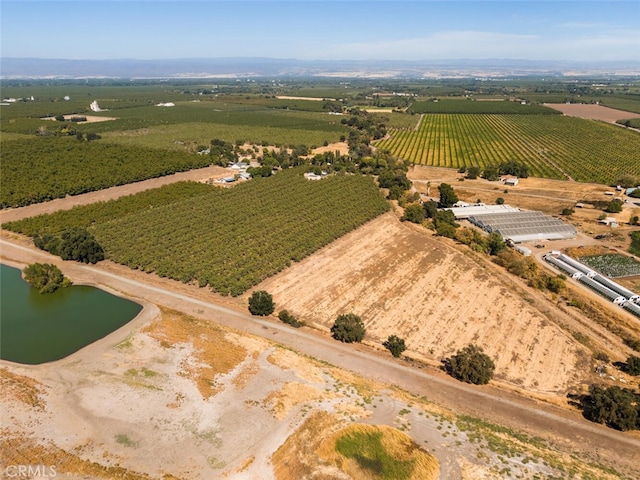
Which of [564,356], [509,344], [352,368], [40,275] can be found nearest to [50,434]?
[352,368]

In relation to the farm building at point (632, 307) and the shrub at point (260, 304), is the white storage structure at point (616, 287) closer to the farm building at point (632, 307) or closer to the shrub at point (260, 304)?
the farm building at point (632, 307)

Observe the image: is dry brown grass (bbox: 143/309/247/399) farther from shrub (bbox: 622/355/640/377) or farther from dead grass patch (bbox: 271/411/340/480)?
shrub (bbox: 622/355/640/377)

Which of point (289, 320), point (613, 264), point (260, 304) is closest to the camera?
point (289, 320)

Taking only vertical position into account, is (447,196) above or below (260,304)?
above

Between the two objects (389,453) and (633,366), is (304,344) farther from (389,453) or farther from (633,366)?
(633,366)

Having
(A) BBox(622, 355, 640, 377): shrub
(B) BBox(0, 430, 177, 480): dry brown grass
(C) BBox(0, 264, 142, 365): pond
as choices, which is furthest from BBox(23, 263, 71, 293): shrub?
(A) BBox(622, 355, 640, 377): shrub

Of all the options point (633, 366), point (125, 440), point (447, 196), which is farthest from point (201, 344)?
point (447, 196)

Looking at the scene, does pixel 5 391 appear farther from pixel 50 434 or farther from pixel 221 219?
pixel 221 219
